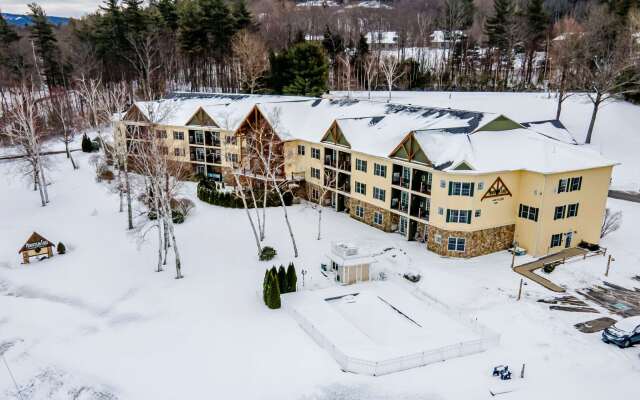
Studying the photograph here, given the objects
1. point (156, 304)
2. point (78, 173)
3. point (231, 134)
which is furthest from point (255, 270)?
point (78, 173)

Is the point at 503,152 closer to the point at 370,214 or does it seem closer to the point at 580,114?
the point at 370,214

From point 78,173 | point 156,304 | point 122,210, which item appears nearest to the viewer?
point 156,304

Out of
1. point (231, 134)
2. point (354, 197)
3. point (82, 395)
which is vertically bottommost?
point (82, 395)

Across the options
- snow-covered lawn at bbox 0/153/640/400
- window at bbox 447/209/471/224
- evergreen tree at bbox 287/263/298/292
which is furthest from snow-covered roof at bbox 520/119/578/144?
evergreen tree at bbox 287/263/298/292

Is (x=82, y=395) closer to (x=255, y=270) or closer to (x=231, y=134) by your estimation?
(x=255, y=270)

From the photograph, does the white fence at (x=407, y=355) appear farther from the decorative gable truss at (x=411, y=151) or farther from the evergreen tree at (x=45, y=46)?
the evergreen tree at (x=45, y=46)

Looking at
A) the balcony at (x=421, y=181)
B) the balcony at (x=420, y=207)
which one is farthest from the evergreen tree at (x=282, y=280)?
the balcony at (x=421, y=181)

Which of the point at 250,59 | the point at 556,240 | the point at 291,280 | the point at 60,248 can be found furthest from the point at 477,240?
the point at 250,59
